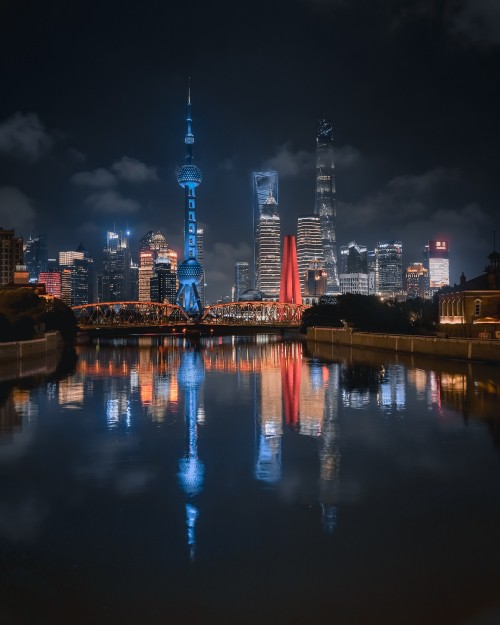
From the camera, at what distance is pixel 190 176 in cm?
19488

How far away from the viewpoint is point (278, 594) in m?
7.60

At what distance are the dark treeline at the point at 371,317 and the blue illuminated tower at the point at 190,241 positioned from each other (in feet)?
305

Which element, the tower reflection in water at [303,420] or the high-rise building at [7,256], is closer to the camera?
the tower reflection in water at [303,420]

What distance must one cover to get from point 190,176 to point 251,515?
190048 millimetres

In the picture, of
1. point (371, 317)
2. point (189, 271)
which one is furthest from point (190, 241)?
point (371, 317)

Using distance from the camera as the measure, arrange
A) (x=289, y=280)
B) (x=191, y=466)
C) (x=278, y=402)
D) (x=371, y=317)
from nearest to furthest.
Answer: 1. (x=191, y=466)
2. (x=278, y=402)
3. (x=371, y=317)
4. (x=289, y=280)

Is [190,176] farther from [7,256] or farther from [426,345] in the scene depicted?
[426,345]

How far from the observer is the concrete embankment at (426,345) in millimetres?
37281

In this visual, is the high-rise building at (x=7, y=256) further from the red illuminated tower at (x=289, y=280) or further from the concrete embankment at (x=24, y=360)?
the concrete embankment at (x=24, y=360)

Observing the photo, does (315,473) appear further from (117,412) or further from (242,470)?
(117,412)

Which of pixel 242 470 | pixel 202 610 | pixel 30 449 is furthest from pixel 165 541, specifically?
pixel 30 449

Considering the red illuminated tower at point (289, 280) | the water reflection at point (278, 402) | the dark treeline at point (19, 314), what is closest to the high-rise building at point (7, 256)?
the red illuminated tower at point (289, 280)

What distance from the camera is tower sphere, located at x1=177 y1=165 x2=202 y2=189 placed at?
639ft

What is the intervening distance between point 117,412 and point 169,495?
1076cm
